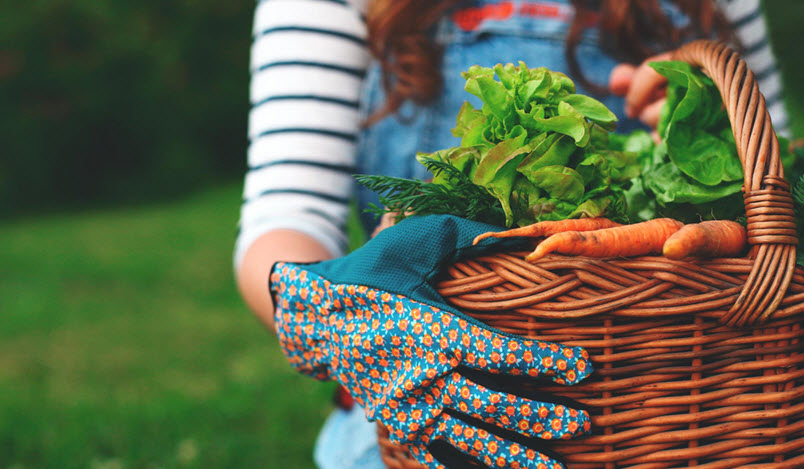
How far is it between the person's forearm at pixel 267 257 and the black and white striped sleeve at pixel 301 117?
68 millimetres

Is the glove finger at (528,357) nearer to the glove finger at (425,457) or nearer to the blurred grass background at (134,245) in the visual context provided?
the glove finger at (425,457)

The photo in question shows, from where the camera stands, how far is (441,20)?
1.73 metres

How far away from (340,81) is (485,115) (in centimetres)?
74

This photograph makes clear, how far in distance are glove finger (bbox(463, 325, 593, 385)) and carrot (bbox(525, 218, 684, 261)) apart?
12cm

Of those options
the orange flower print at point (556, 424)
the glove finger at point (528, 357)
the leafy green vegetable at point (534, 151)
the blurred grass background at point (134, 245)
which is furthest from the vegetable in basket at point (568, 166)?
the blurred grass background at point (134, 245)

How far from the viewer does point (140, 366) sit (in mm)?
4375

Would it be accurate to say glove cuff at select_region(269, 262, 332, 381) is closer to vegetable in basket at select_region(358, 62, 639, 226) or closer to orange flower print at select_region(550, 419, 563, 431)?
vegetable in basket at select_region(358, 62, 639, 226)

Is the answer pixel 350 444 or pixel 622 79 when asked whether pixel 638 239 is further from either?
pixel 350 444

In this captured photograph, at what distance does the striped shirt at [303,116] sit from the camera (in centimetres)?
162

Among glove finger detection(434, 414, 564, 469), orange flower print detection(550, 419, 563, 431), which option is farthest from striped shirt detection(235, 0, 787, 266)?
orange flower print detection(550, 419, 563, 431)

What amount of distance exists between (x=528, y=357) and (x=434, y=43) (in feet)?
3.43

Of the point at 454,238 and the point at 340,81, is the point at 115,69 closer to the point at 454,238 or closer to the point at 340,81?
the point at 340,81

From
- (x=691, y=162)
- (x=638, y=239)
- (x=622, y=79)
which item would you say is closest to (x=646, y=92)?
(x=622, y=79)

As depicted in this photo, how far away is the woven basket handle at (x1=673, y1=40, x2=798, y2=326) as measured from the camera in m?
0.87
